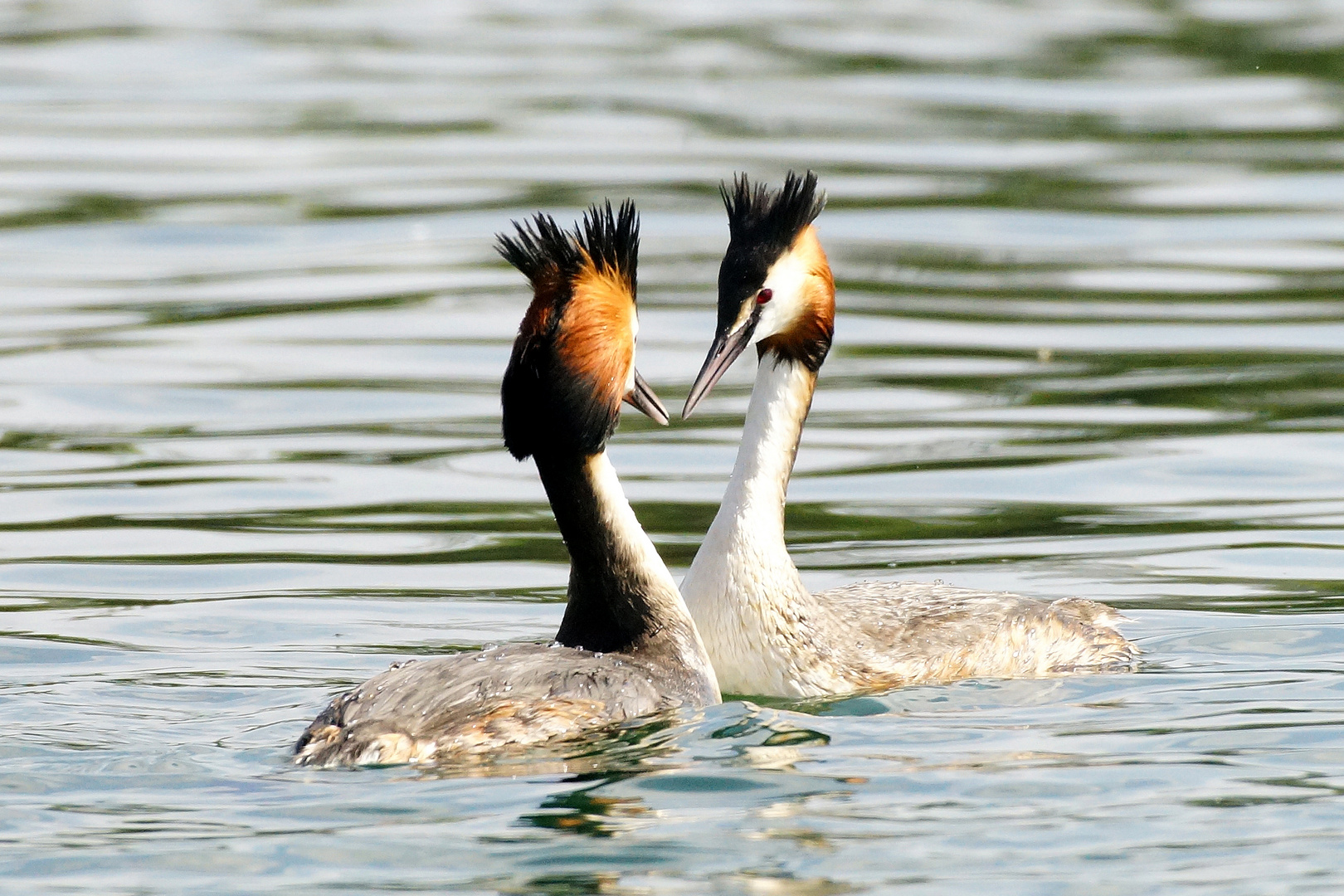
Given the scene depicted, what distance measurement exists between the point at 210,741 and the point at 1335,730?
3.59 metres

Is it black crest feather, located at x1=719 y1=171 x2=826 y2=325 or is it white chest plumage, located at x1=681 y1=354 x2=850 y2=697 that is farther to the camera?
black crest feather, located at x1=719 y1=171 x2=826 y2=325

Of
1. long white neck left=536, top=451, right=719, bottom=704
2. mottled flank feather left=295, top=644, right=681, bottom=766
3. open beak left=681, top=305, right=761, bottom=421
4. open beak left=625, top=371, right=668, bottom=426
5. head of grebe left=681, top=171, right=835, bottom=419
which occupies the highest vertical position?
head of grebe left=681, top=171, right=835, bottom=419

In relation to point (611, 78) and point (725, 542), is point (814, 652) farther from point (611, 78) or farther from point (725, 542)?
point (611, 78)

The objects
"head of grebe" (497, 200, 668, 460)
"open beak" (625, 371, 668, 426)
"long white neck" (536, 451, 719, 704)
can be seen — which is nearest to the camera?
"head of grebe" (497, 200, 668, 460)

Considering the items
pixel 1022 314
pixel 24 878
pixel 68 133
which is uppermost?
pixel 68 133

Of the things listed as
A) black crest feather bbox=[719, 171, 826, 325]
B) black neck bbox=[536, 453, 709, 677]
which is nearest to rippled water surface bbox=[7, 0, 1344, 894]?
black neck bbox=[536, 453, 709, 677]

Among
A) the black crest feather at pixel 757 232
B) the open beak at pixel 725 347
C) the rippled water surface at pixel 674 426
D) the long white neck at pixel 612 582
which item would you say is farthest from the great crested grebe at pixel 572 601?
the black crest feather at pixel 757 232

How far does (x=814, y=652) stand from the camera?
874 centimetres

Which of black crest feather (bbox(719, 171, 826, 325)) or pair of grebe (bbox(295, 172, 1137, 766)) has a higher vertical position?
black crest feather (bbox(719, 171, 826, 325))

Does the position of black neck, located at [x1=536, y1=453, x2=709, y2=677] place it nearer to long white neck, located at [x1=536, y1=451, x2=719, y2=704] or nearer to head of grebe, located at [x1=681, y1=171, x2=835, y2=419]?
long white neck, located at [x1=536, y1=451, x2=719, y2=704]

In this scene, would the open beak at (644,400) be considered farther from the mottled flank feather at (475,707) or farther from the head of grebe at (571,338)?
the mottled flank feather at (475,707)

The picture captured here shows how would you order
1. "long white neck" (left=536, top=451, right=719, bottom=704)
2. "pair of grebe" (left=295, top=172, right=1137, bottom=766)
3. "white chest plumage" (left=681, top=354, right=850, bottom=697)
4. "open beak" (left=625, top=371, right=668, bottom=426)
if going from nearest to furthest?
"pair of grebe" (left=295, top=172, right=1137, bottom=766), "long white neck" (left=536, top=451, right=719, bottom=704), "open beak" (left=625, top=371, right=668, bottom=426), "white chest plumage" (left=681, top=354, right=850, bottom=697)

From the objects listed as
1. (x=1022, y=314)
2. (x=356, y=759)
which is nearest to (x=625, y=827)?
(x=356, y=759)

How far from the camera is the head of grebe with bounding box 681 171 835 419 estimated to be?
29.3 feet
